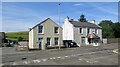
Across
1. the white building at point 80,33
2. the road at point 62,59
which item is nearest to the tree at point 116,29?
the white building at point 80,33

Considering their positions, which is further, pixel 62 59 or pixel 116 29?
pixel 116 29

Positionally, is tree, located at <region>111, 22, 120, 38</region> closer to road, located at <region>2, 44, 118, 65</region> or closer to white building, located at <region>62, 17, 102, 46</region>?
white building, located at <region>62, 17, 102, 46</region>

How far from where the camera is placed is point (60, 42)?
4766cm

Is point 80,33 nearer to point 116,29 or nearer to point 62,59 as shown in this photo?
point 116,29

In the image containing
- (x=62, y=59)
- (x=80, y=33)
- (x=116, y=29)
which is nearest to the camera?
(x=62, y=59)

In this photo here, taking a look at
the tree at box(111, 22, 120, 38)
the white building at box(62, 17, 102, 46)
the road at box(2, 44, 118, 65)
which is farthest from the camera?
the tree at box(111, 22, 120, 38)

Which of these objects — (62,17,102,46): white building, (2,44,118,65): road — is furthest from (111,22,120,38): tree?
(2,44,118,65): road

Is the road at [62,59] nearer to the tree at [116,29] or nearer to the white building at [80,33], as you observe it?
the white building at [80,33]

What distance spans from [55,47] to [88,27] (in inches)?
657

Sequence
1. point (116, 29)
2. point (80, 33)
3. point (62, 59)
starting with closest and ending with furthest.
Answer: point (62, 59) → point (80, 33) → point (116, 29)

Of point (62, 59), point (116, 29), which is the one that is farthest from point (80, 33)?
point (62, 59)

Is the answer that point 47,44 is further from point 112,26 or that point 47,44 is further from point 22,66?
point 112,26

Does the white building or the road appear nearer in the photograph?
the road

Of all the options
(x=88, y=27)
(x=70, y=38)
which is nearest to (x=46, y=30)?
(x=70, y=38)
